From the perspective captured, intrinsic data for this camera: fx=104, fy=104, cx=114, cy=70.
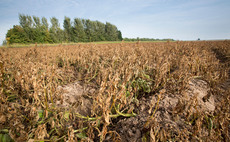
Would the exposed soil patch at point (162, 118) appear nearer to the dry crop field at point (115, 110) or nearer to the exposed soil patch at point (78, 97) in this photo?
the dry crop field at point (115, 110)

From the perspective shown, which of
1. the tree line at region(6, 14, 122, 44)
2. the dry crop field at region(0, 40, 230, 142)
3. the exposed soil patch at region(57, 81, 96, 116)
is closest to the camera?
the dry crop field at region(0, 40, 230, 142)

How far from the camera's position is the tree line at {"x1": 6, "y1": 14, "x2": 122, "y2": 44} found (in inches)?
1257

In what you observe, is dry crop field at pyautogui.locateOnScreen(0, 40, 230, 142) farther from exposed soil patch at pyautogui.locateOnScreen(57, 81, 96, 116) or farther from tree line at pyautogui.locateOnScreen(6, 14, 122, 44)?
tree line at pyautogui.locateOnScreen(6, 14, 122, 44)

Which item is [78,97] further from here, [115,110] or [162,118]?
[162,118]

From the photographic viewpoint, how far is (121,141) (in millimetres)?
1184

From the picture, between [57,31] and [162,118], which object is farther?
[57,31]

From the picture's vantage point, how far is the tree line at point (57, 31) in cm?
3194

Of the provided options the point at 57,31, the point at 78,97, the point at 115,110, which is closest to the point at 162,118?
the point at 115,110

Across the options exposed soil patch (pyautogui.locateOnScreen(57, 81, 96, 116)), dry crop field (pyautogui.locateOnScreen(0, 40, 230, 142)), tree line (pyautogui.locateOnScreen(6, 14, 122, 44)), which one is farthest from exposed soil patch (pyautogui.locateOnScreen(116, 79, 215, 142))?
tree line (pyautogui.locateOnScreen(6, 14, 122, 44))

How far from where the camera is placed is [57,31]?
3694 cm

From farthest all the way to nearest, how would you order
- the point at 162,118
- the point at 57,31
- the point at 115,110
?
the point at 57,31 < the point at 115,110 < the point at 162,118

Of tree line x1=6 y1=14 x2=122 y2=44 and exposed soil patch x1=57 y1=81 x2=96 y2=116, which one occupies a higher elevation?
tree line x1=6 y1=14 x2=122 y2=44

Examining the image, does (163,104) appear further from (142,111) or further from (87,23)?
(87,23)

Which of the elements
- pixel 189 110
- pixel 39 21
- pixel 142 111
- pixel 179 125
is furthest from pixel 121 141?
pixel 39 21
